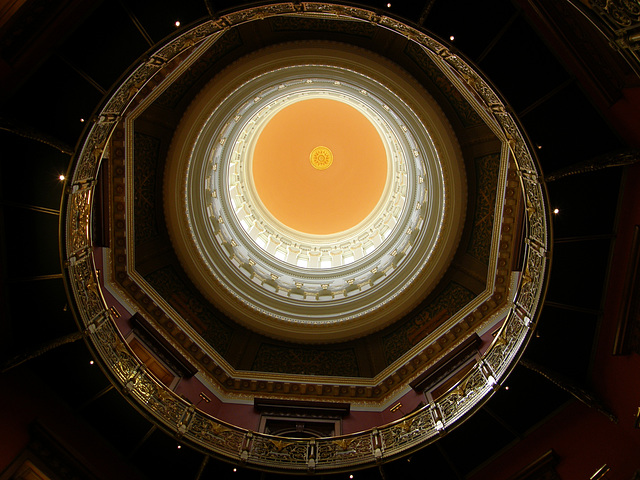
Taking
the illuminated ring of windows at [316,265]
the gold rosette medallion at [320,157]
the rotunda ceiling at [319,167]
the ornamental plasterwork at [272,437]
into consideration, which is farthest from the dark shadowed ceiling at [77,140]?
the gold rosette medallion at [320,157]

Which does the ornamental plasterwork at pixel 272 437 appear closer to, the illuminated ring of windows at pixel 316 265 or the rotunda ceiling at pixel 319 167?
the illuminated ring of windows at pixel 316 265

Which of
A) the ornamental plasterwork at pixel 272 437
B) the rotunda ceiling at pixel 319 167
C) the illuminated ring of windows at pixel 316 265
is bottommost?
the ornamental plasterwork at pixel 272 437

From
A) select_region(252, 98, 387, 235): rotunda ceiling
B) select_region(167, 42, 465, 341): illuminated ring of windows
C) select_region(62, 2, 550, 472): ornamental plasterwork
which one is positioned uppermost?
select_region(252, 98, 387, 235): rotunda ceiling

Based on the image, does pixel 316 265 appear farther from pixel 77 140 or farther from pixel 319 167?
pixel 77 140

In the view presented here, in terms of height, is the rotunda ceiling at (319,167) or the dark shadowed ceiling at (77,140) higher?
the rotunda ceiling at (319,167)

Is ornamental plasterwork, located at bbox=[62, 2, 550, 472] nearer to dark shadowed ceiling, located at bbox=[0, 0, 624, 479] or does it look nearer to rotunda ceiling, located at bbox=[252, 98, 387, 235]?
dark shadowed ceiling, located at bbox=[0, 0, 624, 479]

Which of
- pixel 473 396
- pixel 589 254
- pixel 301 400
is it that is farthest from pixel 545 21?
pixel 301 400

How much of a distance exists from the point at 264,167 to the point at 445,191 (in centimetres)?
1042

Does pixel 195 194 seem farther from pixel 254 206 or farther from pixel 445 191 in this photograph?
pixel 445 191

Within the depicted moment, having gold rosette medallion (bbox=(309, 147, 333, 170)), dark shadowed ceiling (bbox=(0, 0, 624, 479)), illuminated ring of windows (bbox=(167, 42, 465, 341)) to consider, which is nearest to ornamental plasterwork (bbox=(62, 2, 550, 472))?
dark shadowed ceiling (bbox=(0, 0, 624, 479))

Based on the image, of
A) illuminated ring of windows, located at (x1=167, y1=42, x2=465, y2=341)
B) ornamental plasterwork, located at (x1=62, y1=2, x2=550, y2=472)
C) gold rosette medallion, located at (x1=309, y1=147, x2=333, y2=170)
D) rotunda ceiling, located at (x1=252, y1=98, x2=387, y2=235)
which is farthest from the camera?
gold rosette medallion, located at (x1=309, y1=147, x2=333, y2=170)

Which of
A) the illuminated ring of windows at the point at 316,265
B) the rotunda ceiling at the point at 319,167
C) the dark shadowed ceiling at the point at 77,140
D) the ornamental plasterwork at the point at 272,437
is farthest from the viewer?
the rotunda ceiling at the point at 319,167

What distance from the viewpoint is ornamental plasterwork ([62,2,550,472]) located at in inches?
310

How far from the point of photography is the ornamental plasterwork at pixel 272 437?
310 inches
